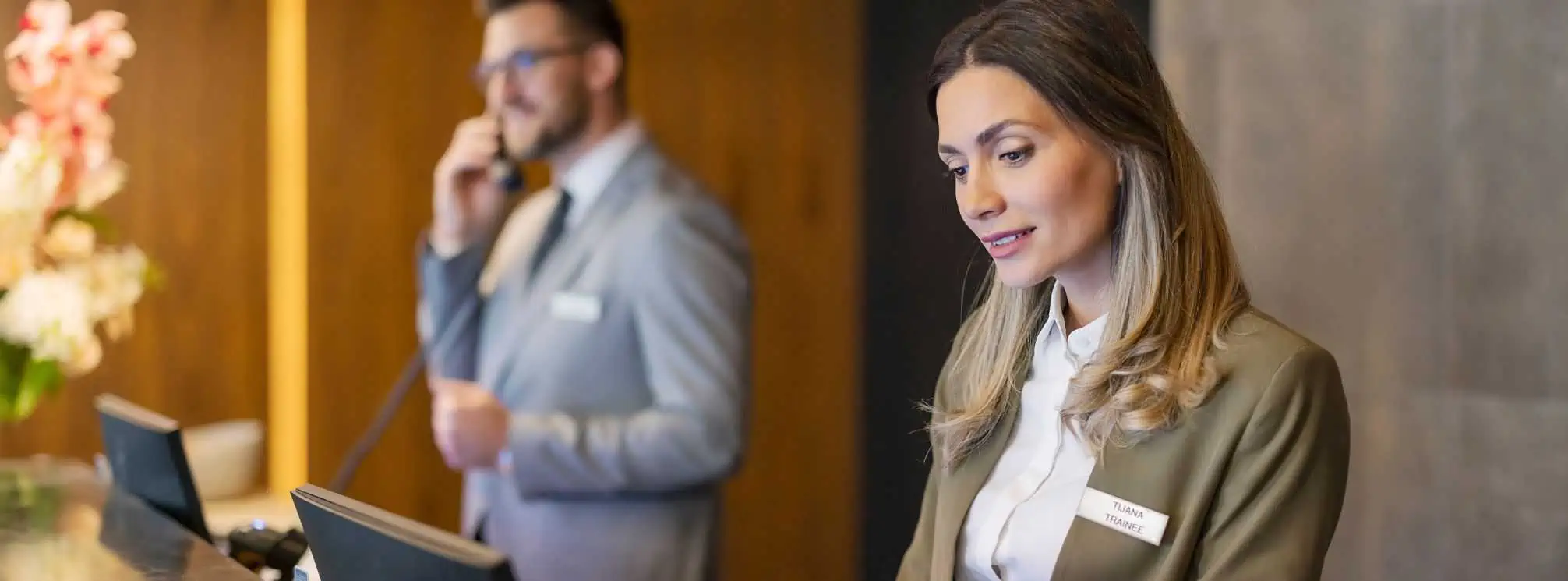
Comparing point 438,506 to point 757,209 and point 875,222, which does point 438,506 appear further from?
point 875,222

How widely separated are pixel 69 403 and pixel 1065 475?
3073mm

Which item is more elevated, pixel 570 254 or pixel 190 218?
pixel 190 218

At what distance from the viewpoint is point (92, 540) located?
5.97ft

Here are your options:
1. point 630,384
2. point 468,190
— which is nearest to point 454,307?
point 468,190

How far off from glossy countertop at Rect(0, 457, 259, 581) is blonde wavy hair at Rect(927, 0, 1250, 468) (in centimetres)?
102

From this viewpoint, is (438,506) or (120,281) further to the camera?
(438,506)

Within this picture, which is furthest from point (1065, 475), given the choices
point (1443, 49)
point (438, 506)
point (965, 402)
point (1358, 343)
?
point (438, 506)

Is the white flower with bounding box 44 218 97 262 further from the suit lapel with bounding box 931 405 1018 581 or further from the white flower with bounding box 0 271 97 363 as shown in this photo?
the suit lapel with bounding box 931 405 1018 581

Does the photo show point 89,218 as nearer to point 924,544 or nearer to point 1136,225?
point 924,544

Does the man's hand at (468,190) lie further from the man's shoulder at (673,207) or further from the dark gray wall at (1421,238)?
the dark gray wall at (1421,238)

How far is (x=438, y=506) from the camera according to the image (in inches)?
155

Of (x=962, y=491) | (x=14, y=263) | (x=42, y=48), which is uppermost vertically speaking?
(x=42, y=48)

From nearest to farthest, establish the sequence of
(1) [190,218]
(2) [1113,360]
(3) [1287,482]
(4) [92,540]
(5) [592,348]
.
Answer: (3) [1287,482] → (2) [1113,360] → (4) [92,540] → (5) [592,348] → (1) [190,218]

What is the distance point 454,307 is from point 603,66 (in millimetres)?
685
